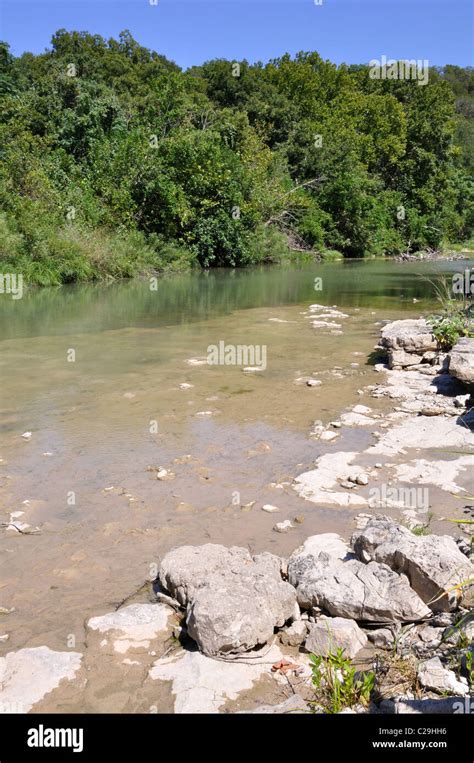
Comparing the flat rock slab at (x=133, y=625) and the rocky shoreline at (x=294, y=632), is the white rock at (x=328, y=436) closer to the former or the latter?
the rocky shoreline at (x=294, y=632)

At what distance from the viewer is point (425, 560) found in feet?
10.9

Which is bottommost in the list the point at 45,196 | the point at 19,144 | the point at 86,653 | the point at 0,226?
the point at 86,653

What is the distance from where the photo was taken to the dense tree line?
72.4 feet

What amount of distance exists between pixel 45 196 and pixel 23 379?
15.3 meters

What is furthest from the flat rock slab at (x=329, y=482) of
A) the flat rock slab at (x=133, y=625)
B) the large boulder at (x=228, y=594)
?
the flat rock slab at (x=133, y=625)

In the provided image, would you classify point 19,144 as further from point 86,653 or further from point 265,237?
point 86,653

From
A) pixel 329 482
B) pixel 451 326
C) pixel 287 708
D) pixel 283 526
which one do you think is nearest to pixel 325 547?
pixel 283 526

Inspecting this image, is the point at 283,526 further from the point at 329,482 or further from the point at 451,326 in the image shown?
the point at 451,326

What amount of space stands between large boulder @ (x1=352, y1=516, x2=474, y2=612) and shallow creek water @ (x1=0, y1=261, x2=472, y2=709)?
696 mm

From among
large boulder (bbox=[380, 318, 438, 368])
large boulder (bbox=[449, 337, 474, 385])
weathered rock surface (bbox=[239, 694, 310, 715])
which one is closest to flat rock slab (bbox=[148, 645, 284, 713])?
weathered rock surface (bbox=[239, 694, 310, 715])

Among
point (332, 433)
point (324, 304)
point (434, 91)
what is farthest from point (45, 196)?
point (434, 91)

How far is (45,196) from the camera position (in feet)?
71.8

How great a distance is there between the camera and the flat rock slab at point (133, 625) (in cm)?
315
